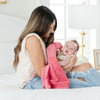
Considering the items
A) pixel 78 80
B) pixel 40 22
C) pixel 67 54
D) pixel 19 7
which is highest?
pixel 19 7

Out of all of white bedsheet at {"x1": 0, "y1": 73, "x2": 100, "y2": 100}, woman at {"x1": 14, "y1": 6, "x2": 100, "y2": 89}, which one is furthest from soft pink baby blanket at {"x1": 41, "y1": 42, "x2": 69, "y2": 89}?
white bedsheet at {"x1": 0, "y1": 73, "x2": 100, "y2": 100}

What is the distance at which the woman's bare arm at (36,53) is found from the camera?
72.4 inches

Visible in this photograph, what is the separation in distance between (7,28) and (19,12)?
1.26 ft

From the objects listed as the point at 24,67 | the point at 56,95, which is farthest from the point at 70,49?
the point at 56,95

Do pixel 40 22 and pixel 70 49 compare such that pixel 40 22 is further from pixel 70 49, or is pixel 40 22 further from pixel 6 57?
pixel 6 57

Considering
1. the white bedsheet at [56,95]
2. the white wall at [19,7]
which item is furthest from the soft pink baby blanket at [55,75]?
the white wall at [19,7]

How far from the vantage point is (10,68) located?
305cm

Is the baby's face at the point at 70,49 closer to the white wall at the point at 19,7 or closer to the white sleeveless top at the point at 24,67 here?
the white sleeveless top at the point at 24,67

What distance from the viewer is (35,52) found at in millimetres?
1835

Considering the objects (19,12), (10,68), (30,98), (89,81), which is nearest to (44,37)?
(89,81)

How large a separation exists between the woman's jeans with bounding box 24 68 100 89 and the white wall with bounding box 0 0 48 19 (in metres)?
1.64

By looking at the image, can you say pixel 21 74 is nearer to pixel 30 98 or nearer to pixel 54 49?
pixel 54 49

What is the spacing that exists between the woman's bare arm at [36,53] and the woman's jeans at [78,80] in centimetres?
8

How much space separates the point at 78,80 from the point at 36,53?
14.2 inches
